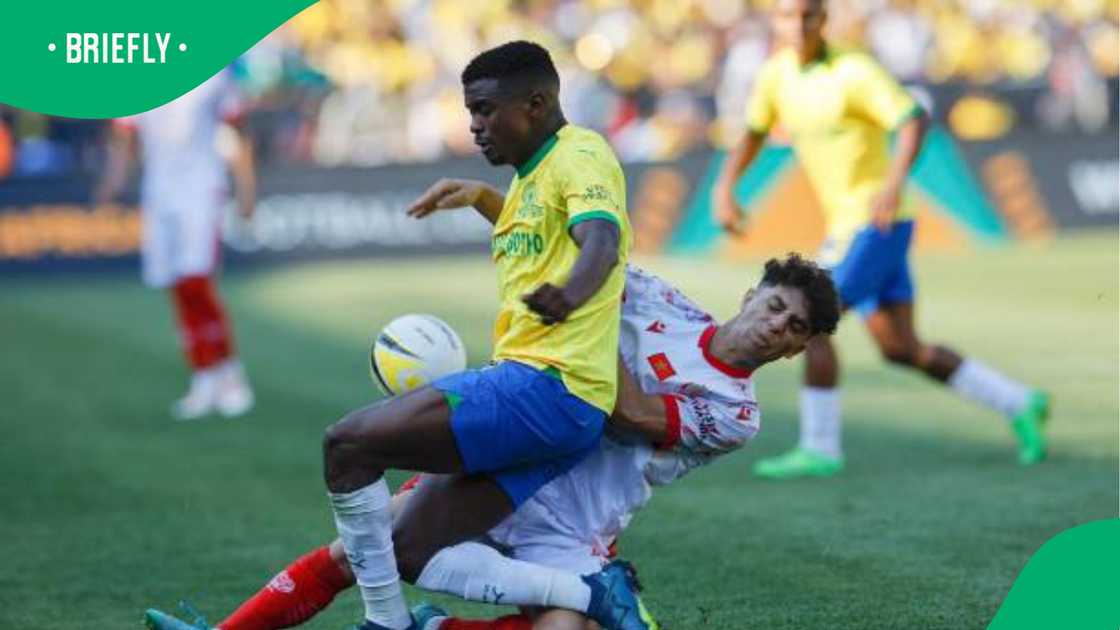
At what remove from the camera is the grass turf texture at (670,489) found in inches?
267

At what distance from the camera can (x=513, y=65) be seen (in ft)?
17.6

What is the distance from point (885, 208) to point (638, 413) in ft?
Answer: 12.8

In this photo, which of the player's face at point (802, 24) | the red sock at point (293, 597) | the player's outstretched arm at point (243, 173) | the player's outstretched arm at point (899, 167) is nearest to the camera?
the red sock at point (293, 597)

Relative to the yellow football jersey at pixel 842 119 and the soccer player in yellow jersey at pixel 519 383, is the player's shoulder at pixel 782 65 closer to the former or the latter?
the yellow football jersey at pixel 842 119

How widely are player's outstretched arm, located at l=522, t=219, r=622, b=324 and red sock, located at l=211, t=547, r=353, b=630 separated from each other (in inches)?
48.2

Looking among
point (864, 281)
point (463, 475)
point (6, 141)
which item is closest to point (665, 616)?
point (463, 475)

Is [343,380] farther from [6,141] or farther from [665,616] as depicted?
[6,141]

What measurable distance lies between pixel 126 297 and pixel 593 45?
40.4 feet

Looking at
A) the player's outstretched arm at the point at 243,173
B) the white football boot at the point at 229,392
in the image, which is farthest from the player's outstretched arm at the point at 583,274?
the player's outstretched arm at the point at 243,173

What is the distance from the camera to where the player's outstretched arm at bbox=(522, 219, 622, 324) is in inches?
195

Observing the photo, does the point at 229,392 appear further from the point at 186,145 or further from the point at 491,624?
the point at 491,624

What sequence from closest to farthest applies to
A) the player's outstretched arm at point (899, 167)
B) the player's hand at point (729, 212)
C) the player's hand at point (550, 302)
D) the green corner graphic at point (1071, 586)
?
the player's hand at point (550, 302) → the green corner graphic at point (1071, 586) → the player's outstretched arm at point (899, 167) → the player's hand at point (729, 212)

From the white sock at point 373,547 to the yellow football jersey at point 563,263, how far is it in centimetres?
55

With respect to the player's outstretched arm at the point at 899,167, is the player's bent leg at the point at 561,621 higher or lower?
lower
